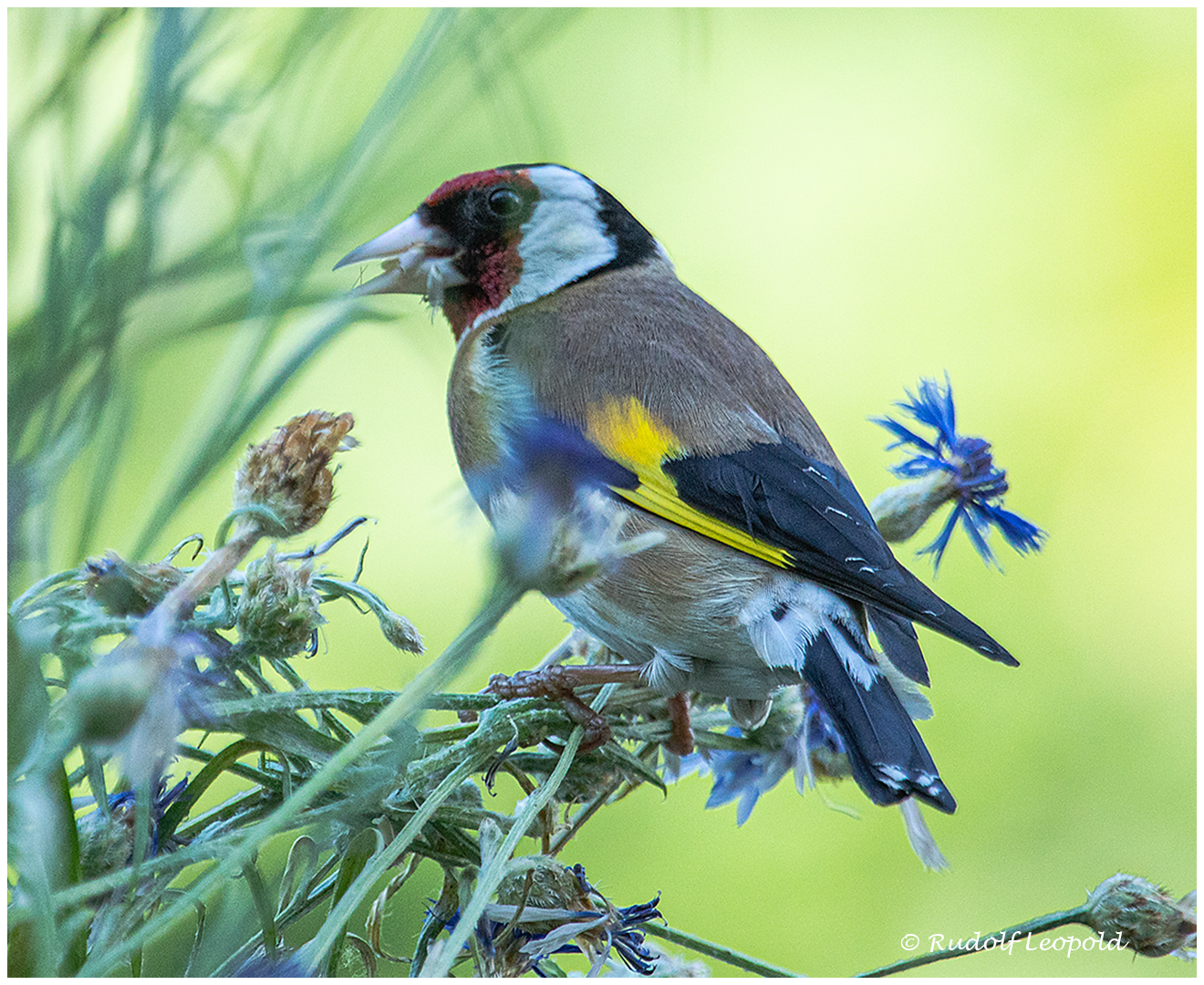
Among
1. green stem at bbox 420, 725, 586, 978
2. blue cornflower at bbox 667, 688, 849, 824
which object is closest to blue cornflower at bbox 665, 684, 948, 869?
blue cornflower at bbox 667, 688, 849, 824

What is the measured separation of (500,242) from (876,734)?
23.4 inches

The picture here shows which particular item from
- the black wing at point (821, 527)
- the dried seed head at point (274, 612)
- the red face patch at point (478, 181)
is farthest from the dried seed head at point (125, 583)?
the red face patch at point (478, 181)

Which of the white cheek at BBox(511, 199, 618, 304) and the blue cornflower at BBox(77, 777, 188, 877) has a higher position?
the white cheek at BBox(511, 199, 618, 304)

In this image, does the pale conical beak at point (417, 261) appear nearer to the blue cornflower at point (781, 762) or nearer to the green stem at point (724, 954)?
the blue cornflower at point (781, 762)

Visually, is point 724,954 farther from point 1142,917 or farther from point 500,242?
point 500,242

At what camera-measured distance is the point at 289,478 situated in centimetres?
47

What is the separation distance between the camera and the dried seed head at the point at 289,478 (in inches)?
18.3

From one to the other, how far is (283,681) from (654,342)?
54 cm

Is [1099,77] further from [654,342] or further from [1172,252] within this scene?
[654,342]

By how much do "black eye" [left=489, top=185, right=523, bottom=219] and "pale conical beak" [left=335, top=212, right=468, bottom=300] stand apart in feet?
0.18

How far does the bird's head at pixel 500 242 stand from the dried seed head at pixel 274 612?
0.55 metres

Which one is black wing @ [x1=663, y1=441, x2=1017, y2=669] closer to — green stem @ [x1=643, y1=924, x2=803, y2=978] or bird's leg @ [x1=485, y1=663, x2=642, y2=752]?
bird's leg @ [x1=485, y1=663, x2=642, y2=752]

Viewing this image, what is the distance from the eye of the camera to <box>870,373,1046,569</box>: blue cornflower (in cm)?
89

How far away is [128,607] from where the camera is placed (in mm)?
479
